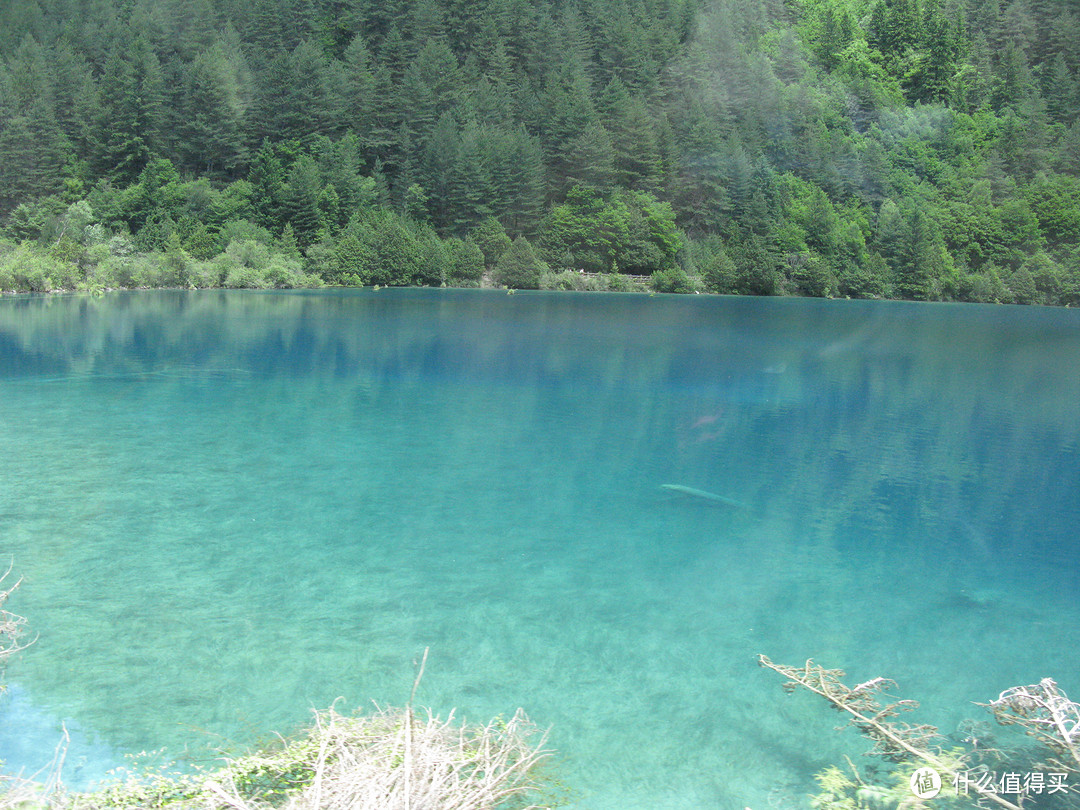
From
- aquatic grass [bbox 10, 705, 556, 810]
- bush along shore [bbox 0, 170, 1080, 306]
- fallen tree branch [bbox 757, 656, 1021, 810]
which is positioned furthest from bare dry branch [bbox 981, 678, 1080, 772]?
bush along shore [bbox 0, 170, 1080, 306]

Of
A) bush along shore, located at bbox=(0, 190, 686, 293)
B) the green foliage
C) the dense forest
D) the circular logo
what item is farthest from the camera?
the green foliage

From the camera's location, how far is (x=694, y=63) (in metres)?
65.3

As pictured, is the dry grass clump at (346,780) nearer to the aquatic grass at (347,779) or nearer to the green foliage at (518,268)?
the aquatic grass at (347,779)

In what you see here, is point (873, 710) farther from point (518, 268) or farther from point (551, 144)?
point (551, 144)

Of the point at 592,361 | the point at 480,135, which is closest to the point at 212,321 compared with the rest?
the point at 592,361

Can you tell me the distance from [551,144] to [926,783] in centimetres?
5964

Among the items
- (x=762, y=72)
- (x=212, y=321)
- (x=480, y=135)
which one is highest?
(x=762, y=72)

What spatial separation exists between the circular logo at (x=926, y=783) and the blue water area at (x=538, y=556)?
0.46m

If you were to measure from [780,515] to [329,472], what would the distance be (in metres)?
4.96

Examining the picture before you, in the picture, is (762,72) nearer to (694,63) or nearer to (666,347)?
(694,63)

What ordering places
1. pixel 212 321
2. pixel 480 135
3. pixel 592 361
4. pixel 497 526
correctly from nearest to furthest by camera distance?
1. pixel 497 526
2. pixel 592 361
3. pixel 212 321
4. pixel 480 135

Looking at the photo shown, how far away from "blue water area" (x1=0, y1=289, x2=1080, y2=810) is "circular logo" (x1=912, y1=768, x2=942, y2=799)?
0.46m

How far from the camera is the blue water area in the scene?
4.66 meters

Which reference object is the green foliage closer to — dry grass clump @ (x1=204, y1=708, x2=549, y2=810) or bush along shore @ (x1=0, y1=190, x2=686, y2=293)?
bush along shore @ (x1=0, y1=190, x2=686, y2=293)
